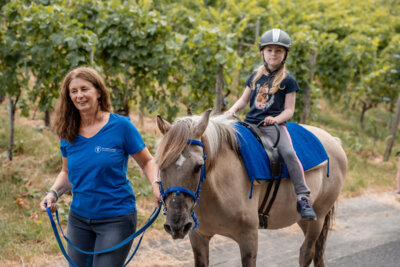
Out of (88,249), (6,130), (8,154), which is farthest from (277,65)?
(6,130)

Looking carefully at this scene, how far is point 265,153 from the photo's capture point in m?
2.90

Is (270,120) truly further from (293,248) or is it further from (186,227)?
(293,248)

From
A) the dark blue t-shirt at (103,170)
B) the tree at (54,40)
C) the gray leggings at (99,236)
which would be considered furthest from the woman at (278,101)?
the tree at (54,40)

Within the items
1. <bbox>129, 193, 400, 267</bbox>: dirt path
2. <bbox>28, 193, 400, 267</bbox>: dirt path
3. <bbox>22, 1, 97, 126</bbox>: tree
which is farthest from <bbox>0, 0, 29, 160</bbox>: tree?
<bbox>129, 193, 400, 267</bbox>: dirt path

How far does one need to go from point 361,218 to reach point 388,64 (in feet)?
26.7

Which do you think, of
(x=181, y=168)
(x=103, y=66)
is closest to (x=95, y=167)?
(x=181, y=168)

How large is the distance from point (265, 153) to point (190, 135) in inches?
37.0

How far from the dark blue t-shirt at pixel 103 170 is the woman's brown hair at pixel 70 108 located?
0.23 feet

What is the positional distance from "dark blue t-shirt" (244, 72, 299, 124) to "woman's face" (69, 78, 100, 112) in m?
1.49

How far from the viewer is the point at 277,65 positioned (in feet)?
10.4

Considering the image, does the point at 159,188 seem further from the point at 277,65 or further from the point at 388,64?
the point at 388,64

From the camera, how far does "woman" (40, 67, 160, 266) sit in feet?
7.08

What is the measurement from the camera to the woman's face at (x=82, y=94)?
7.23ft

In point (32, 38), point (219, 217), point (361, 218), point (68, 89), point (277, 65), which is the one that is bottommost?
point (361, 218)
